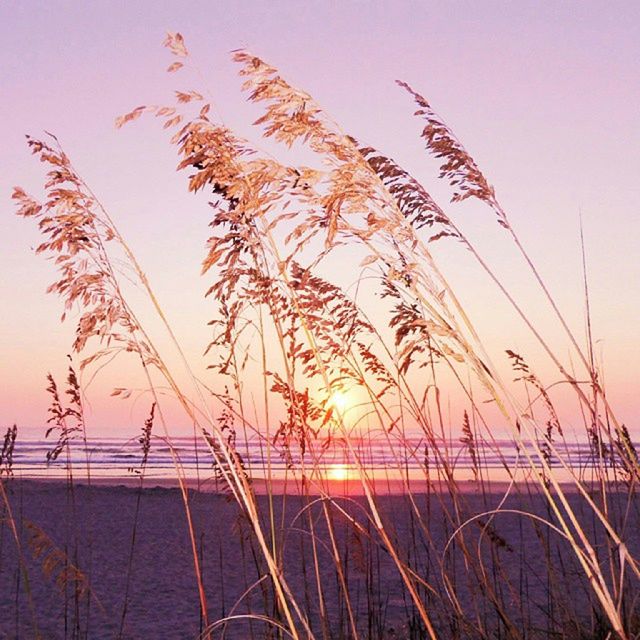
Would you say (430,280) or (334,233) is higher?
(334,233)

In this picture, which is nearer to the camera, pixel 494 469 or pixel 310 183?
pixel 310 183

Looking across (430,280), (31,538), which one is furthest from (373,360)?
(31,538)

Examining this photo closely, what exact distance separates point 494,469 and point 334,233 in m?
31.0

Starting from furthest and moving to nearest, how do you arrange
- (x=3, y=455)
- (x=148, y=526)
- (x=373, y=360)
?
(x=148, y=526)
(x=3, y=455)
(x=373, y=360)

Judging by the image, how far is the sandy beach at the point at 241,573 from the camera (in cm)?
391

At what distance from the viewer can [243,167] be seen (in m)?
2.72

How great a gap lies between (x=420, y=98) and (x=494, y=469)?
30823 mm

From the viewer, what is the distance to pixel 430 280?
2.64 meters

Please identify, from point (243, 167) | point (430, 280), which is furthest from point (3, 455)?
point (430, 280)

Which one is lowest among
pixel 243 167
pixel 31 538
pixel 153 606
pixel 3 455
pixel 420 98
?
pixel 153 606

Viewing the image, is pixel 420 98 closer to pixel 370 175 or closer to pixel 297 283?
pixel 370 175

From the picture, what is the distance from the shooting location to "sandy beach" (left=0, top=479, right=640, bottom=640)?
3910 millimetres

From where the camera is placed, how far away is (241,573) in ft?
34.9

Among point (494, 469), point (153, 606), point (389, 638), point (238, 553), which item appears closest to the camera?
point (389, 638)
